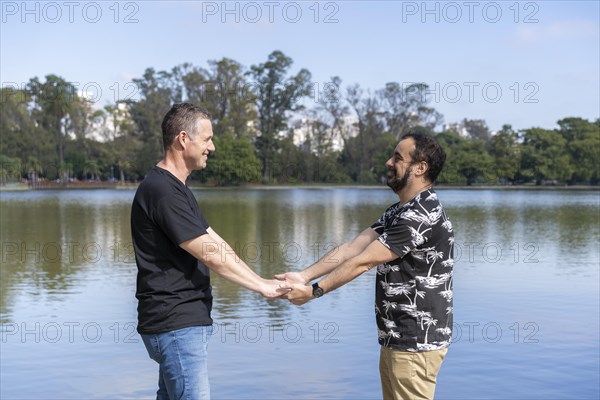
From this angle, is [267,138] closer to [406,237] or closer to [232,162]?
[232,162]

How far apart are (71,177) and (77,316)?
89.3 m

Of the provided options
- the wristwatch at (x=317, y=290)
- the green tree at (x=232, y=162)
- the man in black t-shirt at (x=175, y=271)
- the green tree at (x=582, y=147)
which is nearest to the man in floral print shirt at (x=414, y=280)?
the wristwatch at (x=317, y=290)

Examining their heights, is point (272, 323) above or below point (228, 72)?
below

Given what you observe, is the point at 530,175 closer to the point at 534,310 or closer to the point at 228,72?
the point at 228,72

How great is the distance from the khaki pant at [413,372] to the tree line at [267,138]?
74811 mm

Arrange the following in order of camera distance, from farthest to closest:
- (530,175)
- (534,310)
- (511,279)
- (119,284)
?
(530,175)
(511,279)
(119,284)
(534,310)

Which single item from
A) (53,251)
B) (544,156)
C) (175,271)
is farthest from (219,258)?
(544,156)

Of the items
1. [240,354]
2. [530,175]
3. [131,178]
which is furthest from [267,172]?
[240,354]

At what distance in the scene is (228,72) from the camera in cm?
9044

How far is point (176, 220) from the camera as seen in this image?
11.3ft

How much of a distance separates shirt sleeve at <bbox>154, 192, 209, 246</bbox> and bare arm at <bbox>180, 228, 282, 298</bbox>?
35 millimetres

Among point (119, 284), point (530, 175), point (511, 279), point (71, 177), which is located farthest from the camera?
point (71, 177)

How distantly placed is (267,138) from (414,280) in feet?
273

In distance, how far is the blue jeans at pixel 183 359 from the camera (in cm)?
349
